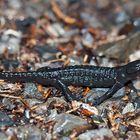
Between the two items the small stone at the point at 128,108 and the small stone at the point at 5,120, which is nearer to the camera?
the small stone at the point at 5,120

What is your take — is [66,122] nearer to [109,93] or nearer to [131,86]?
[109,93]

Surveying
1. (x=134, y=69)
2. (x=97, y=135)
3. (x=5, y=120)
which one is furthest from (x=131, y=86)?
(x=5, y=120)

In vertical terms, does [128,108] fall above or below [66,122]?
above

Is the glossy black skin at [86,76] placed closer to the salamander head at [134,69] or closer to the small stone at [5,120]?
the salamander head at [134,69]

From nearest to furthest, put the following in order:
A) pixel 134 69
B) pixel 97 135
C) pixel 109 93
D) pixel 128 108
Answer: pixel 97 135
pixel 128 108
pixel 109 93
pixel 134 69

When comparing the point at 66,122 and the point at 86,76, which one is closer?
the point at 66,122

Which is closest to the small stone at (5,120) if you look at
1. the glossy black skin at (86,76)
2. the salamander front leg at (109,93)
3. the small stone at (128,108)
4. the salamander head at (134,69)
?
the glossy black skin at (86,76)

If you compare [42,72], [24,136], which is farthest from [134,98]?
[24,136]

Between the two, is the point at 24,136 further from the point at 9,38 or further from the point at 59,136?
the point at 9,38
